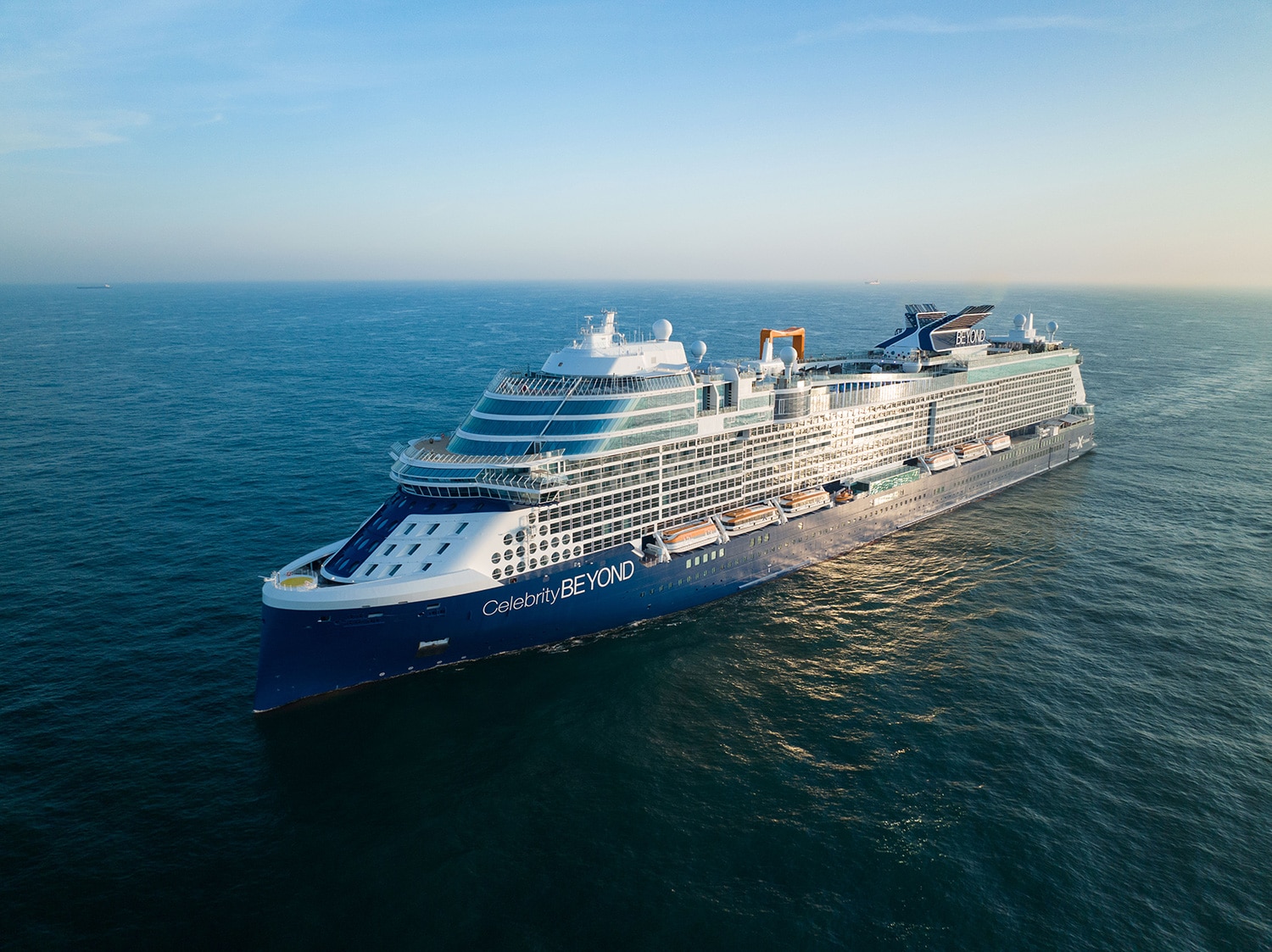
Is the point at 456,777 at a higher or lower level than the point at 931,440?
Answer: lower

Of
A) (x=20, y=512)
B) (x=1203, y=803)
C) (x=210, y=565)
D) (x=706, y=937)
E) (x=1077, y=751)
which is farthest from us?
(x=20, y=512)

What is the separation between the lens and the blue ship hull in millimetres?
32312

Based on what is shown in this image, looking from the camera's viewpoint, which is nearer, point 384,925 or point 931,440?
point 384,925

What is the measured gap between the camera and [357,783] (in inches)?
1120

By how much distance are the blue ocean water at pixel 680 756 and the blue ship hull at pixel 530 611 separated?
1.17 m

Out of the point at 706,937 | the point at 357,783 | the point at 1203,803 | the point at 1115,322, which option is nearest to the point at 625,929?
the point at 706,937

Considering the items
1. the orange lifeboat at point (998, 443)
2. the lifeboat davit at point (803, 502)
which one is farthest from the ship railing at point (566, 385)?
the orange lifeboat at point (998, 443)

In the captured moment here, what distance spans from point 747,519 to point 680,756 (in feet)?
59.6

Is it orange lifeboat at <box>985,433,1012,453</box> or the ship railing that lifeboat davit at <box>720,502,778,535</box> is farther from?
orange lifeboat at <box>985,433,1012,453</box>

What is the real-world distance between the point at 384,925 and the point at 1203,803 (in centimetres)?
3136

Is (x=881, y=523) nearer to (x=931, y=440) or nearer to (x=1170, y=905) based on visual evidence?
(x=931, y=440)

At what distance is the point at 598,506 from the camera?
39.0m

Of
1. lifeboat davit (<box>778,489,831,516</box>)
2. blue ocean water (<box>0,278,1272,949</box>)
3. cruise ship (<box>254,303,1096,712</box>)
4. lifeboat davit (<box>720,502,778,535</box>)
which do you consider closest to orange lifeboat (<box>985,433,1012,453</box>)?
cruise ship (<box>254,303,1096,712</box>)

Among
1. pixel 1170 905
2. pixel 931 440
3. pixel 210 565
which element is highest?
pixel 931 440
